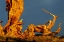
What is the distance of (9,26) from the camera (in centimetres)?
2822

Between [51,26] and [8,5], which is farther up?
[8,5]

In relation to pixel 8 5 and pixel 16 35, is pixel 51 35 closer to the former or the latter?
pixel 16 35

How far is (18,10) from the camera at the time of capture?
2861 cm

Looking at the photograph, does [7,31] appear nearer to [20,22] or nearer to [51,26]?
[20,22]

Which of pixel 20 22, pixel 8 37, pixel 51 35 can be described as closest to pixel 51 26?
pixel 51 35

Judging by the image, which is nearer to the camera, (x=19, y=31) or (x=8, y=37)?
(x=8, y=37)

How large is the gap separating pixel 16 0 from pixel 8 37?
5.14 meters

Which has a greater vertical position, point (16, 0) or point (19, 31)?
point (16, 0)

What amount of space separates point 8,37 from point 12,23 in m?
3.46

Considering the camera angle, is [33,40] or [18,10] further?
[18,10]

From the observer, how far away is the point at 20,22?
28406 millimetres

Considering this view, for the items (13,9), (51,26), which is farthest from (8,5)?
(51,26)

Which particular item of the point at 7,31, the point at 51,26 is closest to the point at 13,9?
the point at 7,31

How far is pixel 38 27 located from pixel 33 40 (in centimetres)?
354
